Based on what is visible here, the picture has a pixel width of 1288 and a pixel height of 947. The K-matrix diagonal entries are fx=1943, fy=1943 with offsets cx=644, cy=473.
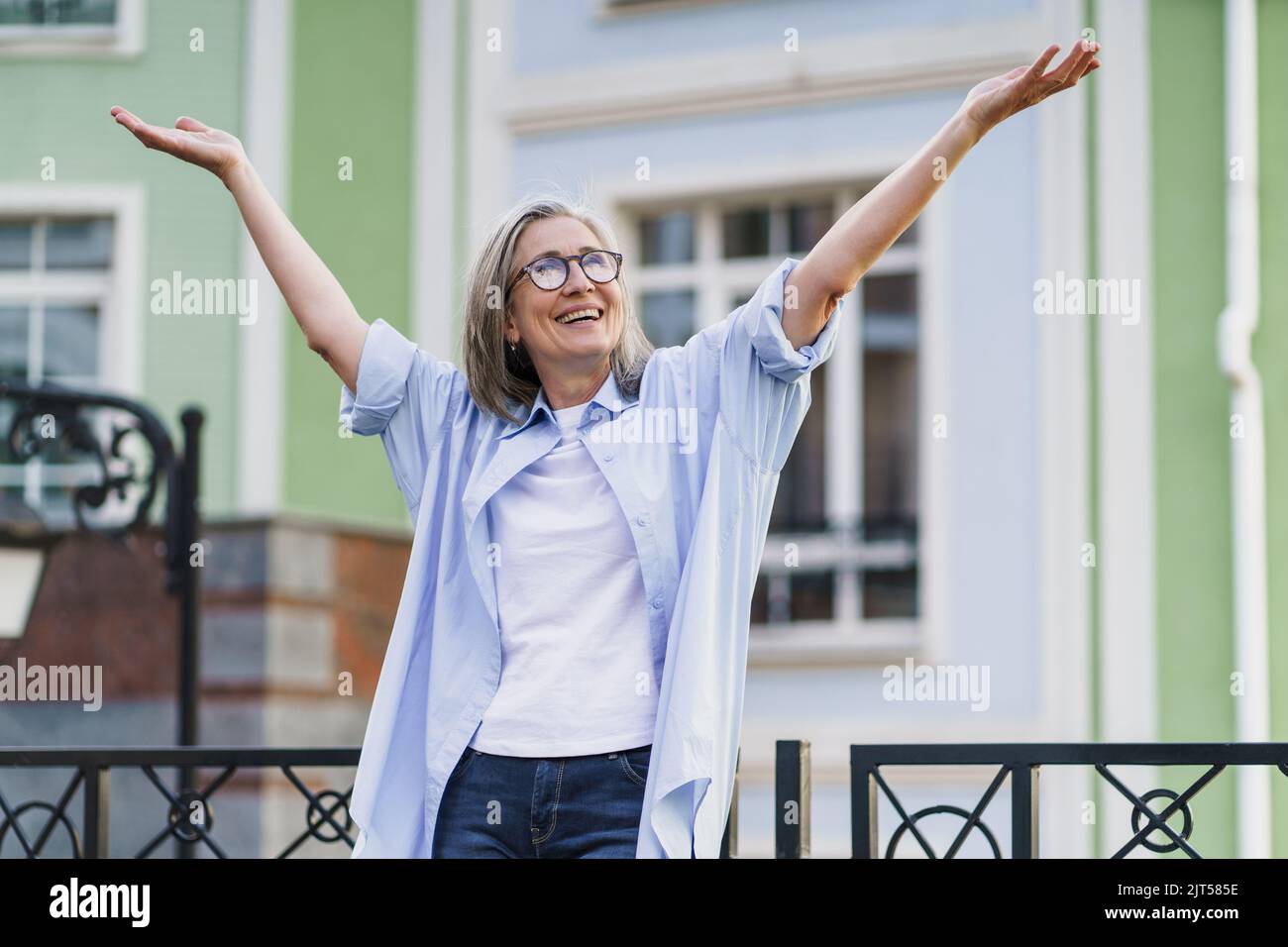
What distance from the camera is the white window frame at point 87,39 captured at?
7.34 metres

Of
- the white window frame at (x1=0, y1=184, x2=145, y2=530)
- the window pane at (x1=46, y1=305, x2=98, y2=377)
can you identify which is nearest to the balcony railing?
the white window frame at (x1=0, y1=184, x2=145, y2=530)

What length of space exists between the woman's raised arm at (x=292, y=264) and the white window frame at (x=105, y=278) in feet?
16.3

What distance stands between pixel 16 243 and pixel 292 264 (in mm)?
5485

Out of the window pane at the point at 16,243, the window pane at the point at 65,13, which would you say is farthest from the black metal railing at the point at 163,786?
the window pane at the point at 65,13

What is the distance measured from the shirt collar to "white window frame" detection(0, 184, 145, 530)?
16.9 ft

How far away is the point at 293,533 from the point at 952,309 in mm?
2316

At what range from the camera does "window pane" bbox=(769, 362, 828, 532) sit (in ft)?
22.3

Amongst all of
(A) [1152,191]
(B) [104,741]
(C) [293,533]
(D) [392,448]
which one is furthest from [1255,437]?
(D) [392,448]

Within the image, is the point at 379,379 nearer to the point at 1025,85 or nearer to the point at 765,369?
the point at 765,369

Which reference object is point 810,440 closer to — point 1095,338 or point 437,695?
point 1095,338

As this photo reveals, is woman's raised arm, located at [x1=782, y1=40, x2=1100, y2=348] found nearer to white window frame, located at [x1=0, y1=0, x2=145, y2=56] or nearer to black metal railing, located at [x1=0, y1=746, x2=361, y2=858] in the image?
black metal railing, located at [x1=0, y1=746, x2=361, y2=858]

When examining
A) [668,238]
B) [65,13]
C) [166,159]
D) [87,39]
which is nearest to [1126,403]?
[668,238]

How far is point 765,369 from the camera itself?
2.21 metres

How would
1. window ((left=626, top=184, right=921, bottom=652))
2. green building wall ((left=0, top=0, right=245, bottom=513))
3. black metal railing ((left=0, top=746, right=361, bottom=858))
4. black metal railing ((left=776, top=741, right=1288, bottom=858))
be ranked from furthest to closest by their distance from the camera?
green building wall ((left=0, top=0, right=245, bottom=513)) → window ((left=626, top=184, right=921, bottom=652)) → black metal railing ((left=0, top=746, right=361, bottom=858)) → black metal railing ((left=776, top=741, right=1288, bottom=858))
